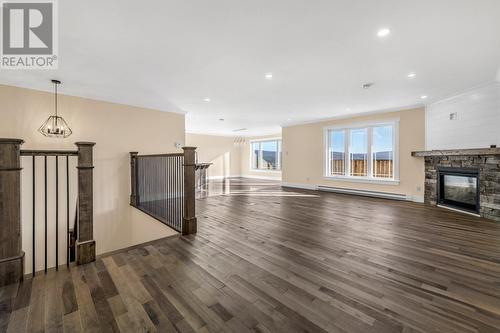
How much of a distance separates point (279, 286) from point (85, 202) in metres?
2.20

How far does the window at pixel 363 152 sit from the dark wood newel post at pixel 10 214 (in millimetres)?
7156

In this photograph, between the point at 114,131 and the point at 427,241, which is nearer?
the point at 427,241

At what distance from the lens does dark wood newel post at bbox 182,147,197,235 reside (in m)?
3.10

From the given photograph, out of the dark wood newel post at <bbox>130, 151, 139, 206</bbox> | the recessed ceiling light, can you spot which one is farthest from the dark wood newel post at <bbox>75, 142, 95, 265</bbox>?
the recessed ceiling light

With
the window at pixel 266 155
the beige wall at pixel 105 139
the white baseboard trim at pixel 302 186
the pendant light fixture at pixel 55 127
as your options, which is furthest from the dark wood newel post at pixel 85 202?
the window at pixel 266 155

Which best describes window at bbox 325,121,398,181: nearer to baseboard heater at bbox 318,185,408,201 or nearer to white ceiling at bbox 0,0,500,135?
baseboard heater at bbox 318,185,408,201

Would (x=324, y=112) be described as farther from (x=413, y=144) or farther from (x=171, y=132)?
(x=171, y=132)

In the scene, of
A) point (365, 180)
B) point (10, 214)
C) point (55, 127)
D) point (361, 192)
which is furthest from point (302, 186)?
point (10, 214)

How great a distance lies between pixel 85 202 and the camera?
234 cm

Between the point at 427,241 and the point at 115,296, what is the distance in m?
3.69

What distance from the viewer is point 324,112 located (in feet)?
20.4

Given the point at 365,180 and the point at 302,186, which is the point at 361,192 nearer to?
the point at 365,180

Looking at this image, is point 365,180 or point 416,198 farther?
point 365,180

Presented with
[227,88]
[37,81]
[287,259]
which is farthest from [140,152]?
[287,259]
